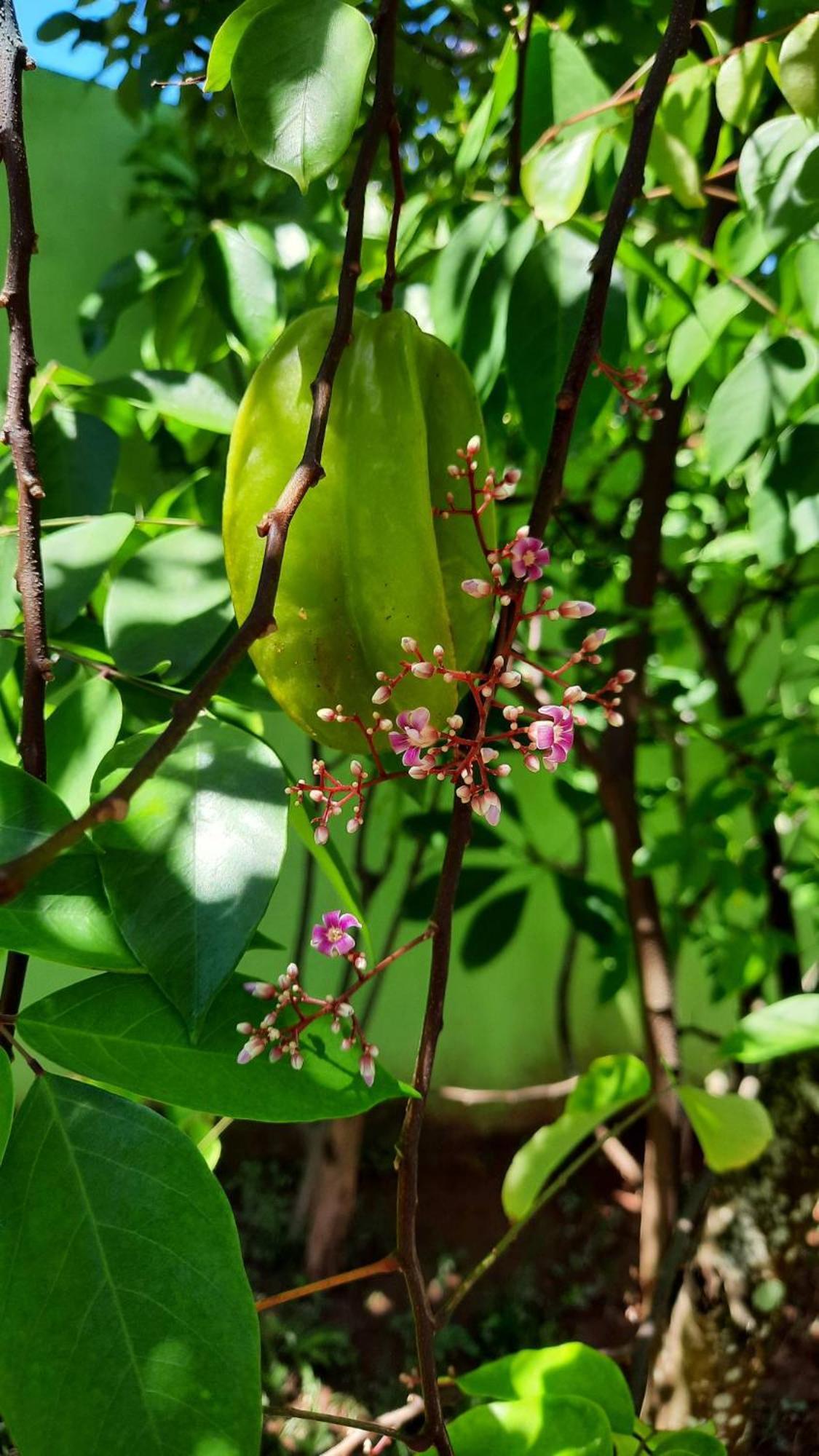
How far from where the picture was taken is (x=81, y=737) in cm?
45

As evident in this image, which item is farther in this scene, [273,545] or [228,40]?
[228,40]

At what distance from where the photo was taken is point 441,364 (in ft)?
1.41

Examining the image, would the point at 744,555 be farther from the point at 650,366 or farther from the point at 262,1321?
the point at 262,1321

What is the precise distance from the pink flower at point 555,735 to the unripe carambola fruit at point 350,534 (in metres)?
0.05

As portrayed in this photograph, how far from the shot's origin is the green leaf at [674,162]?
2.08 ft

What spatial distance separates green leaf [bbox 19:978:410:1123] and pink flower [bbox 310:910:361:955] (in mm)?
34

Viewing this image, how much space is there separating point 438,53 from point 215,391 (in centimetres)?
75

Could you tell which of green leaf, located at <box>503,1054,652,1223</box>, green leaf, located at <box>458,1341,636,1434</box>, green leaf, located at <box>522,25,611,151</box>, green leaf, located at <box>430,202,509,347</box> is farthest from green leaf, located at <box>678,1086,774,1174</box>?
green leaf, located at <box>522,25,611,151</box>

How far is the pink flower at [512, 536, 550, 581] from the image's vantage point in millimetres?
374

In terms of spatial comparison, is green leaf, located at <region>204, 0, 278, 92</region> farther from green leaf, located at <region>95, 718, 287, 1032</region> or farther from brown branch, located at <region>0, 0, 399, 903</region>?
green leaf, located at <region>95, 718, 287, 1032</region>

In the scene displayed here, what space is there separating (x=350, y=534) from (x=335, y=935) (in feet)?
0.46

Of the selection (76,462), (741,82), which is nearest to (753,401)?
(741,82)

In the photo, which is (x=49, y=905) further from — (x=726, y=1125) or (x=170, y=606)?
(x=726, y=1125)

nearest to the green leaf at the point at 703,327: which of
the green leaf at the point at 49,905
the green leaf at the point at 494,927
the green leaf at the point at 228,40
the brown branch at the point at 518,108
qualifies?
the brown branch at the point at 518,108
